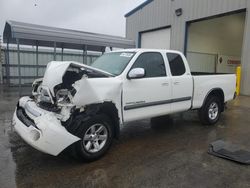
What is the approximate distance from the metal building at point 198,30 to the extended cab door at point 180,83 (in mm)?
6891

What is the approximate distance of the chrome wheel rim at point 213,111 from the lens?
229 inches

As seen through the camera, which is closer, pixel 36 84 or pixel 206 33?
pixel 36 84

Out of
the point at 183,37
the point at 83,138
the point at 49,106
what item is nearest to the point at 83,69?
the point at 49,106

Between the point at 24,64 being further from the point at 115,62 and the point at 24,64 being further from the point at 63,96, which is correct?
the point at 63,96

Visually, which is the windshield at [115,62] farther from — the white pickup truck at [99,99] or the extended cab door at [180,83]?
the extended cab door at [180,83]

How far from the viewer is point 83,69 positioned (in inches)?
145

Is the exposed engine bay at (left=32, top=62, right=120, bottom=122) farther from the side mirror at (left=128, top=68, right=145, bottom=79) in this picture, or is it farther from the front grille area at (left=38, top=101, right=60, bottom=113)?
the side mirror at (left=128, top=68, right=145, bottom=79)

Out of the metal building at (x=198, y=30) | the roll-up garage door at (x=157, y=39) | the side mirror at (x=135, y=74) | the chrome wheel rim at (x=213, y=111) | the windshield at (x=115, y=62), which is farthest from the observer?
the roll-up garage door at (x=157, y=39)

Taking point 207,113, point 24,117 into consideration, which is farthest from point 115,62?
point 207,113

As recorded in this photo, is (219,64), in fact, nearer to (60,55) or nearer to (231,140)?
(60,55)

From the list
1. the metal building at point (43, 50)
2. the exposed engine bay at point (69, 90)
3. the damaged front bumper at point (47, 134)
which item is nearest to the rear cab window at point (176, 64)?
the exposed engine bay at point (69, 90)

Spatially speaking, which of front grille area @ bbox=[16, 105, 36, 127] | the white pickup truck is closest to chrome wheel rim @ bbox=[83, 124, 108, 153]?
the white pickup truck

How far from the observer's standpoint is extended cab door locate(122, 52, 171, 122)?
4.04m

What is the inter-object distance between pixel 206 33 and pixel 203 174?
1529cm
